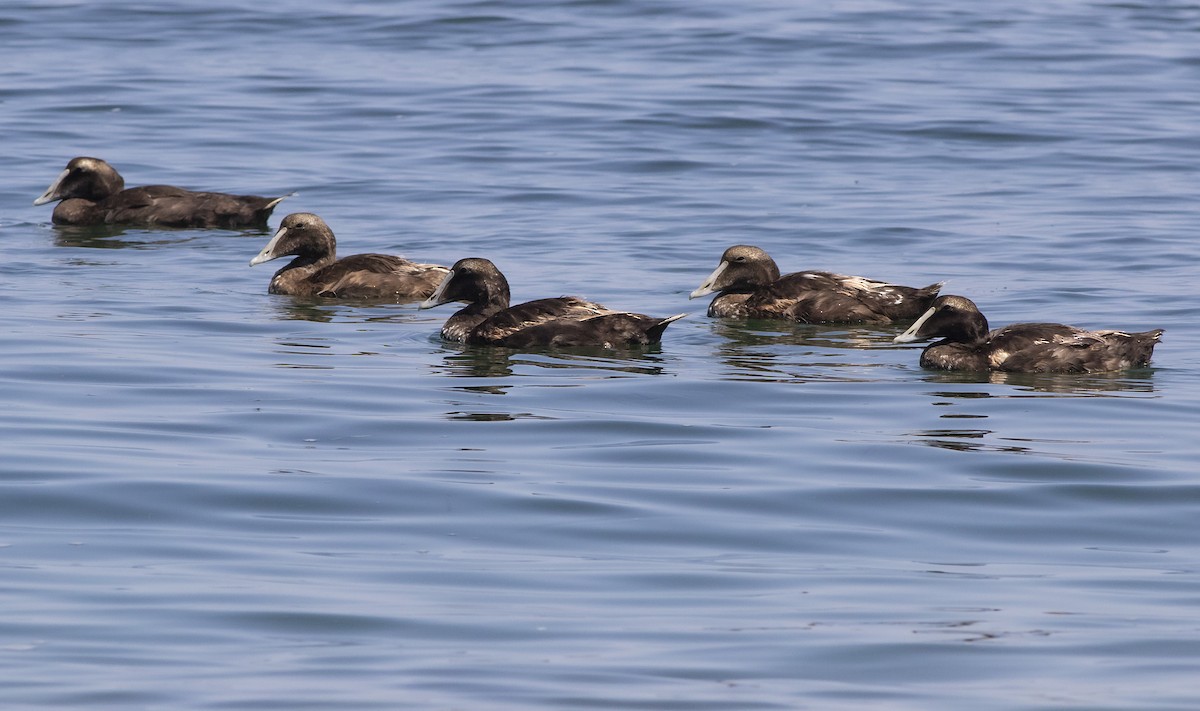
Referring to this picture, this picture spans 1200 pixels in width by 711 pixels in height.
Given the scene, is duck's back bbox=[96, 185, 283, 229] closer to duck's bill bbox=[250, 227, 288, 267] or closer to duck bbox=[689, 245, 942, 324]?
duck's bill bbox=[250, 227, 288, 267]

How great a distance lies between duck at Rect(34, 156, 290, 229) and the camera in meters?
18.9

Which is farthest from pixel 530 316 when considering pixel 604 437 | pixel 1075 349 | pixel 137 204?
pixel 137 204

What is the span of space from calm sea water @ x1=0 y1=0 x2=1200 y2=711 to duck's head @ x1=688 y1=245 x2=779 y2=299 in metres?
0.49

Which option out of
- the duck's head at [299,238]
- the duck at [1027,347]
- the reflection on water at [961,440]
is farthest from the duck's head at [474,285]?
the reflection on water at [961,440]

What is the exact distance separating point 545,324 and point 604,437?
9.70 feet

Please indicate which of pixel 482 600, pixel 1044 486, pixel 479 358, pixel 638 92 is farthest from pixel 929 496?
pixel 638 92

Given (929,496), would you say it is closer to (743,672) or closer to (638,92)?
(743,672)

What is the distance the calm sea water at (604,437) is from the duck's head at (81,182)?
36 cm

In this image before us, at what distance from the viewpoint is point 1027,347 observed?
12211 millimetres

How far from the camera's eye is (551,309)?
42.6 ft

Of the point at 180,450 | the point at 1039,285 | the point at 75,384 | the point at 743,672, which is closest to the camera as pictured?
the point at 743,672

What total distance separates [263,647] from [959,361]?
675cm

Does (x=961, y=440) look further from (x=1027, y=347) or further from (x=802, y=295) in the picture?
(x=802, y=295)

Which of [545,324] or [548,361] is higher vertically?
[545,324]
